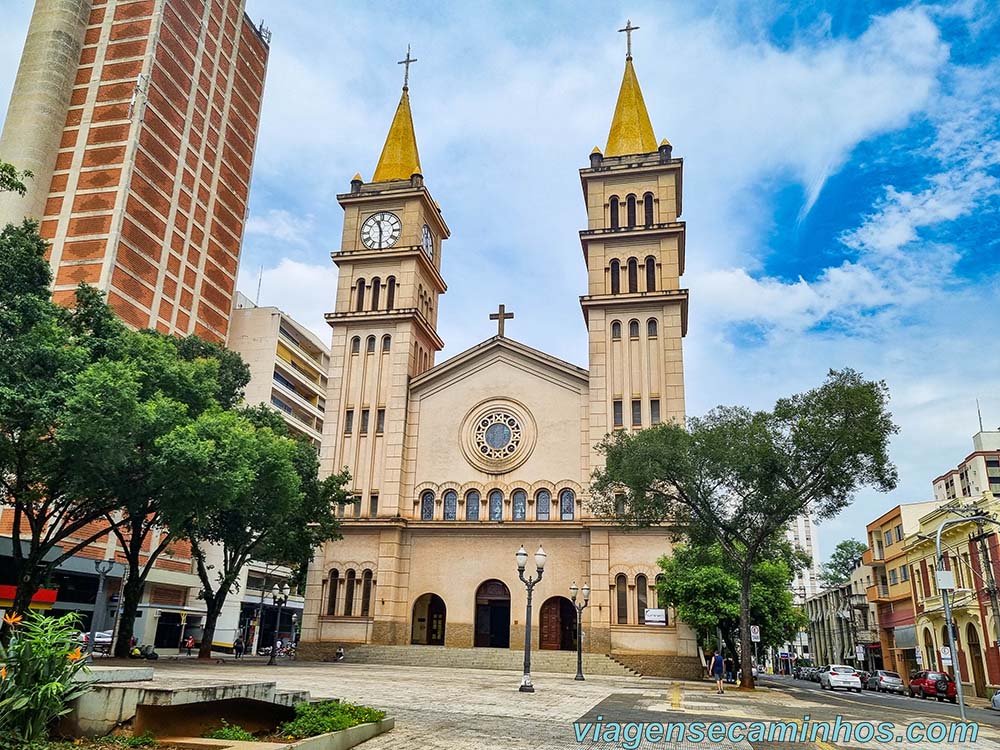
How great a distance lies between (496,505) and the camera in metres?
37.2

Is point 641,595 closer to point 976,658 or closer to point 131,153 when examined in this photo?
point 976,658

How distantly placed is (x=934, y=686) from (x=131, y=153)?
163 ft

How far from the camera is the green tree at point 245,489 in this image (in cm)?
2184

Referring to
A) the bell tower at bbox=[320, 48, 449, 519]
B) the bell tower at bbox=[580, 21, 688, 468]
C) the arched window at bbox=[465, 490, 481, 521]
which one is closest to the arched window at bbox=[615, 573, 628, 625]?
the bell tower at bbox=[580, 21, 688, 468]

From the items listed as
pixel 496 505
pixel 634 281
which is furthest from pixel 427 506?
pixel 634 281

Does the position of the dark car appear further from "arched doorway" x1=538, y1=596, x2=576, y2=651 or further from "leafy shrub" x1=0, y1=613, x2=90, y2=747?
"leafy shrub" x1=0, y1=613, x2=90, y2=747

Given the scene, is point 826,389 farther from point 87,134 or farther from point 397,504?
point 87,134

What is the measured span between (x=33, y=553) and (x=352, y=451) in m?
17.3

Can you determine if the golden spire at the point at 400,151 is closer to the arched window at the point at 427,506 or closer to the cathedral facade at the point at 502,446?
the cathedral facade at the point at 502,446

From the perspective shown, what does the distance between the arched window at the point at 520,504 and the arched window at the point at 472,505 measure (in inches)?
68.3

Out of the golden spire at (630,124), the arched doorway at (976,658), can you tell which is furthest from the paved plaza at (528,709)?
the golden spire at (630,124)

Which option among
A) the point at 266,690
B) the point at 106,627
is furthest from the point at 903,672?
the point at 266,690

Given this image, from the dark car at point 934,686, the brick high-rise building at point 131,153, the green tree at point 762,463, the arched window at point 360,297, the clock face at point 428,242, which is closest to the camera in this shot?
the green tree at point 762,463

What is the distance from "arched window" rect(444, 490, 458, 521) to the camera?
37.6 metres
